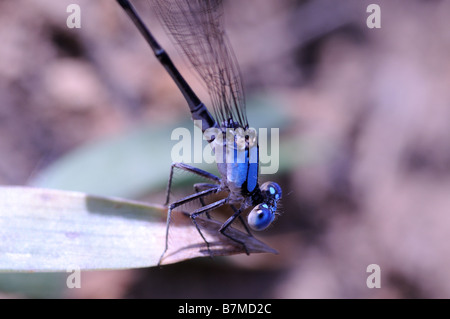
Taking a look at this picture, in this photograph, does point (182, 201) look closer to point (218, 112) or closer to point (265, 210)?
point (265, 210)

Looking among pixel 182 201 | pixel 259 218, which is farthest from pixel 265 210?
pixel 182 201

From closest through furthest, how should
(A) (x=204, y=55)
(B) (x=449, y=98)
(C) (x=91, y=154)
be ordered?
(A) (x=204, y=55) → (C) (x=91, y=154) → (B) (x=449, y=98)

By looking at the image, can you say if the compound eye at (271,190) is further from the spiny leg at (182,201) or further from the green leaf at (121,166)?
the green leaf at (121,166)

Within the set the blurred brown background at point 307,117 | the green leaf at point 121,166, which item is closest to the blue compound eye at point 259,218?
the green leaf at point 121,166

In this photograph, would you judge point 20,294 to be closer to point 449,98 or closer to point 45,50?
point 45,50

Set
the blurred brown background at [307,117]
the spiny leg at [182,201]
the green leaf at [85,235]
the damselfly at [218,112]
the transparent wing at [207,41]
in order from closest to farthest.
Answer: the green leaf at [85,235] < the spiny leg at [182,201] < the damselfly at [218,112] < the transparent wing at [207,41] < the blurred brown background at [307,117]

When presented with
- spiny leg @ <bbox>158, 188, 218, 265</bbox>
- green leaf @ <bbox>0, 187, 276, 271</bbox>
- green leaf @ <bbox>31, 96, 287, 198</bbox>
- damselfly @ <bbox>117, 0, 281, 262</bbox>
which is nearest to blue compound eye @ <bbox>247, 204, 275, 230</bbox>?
damselfly @ <bbox>117, 0, 281, 262</bbox>

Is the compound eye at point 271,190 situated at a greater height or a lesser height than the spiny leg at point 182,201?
greater

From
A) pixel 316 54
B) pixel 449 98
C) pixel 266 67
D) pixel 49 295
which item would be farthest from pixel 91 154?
pixel 449 98
